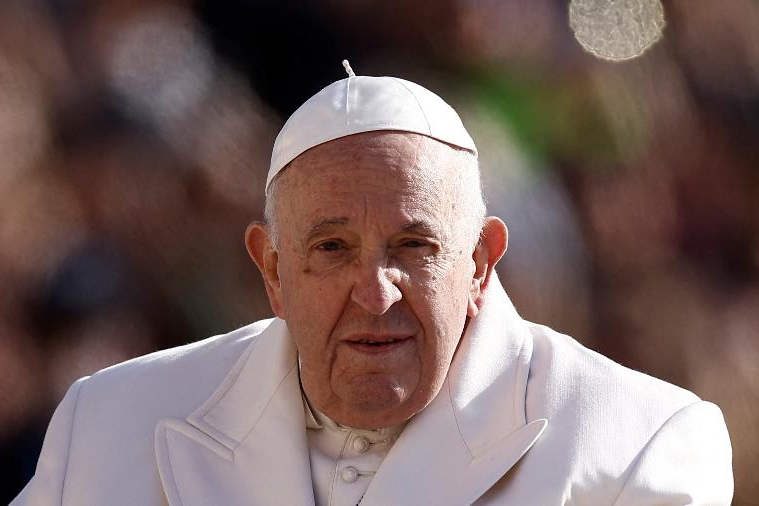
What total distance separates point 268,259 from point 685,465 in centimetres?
109

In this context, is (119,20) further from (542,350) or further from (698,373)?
(698,373)

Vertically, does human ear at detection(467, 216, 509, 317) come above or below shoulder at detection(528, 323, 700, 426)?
above

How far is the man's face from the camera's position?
296cm

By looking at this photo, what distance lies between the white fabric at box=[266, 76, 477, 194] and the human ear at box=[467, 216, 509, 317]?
0.19m

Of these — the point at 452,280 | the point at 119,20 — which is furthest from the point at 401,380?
the point at 119,20

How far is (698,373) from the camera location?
4.39 metres

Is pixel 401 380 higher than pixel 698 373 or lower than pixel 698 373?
higher

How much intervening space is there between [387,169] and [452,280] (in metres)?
0.30

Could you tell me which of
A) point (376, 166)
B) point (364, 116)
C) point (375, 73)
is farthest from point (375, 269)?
point (375, 73)

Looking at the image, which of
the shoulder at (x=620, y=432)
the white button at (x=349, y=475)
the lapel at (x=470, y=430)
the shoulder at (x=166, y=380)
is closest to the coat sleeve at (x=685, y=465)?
the shoulder at (x=620, y=432)

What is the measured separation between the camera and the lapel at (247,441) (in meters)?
3.14

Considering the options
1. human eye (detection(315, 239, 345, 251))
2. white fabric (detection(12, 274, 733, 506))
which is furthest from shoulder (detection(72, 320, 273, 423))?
human eye (detection(315, 239, 345, 251))

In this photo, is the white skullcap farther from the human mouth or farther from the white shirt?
the white shirt

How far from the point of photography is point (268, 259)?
3.24m
